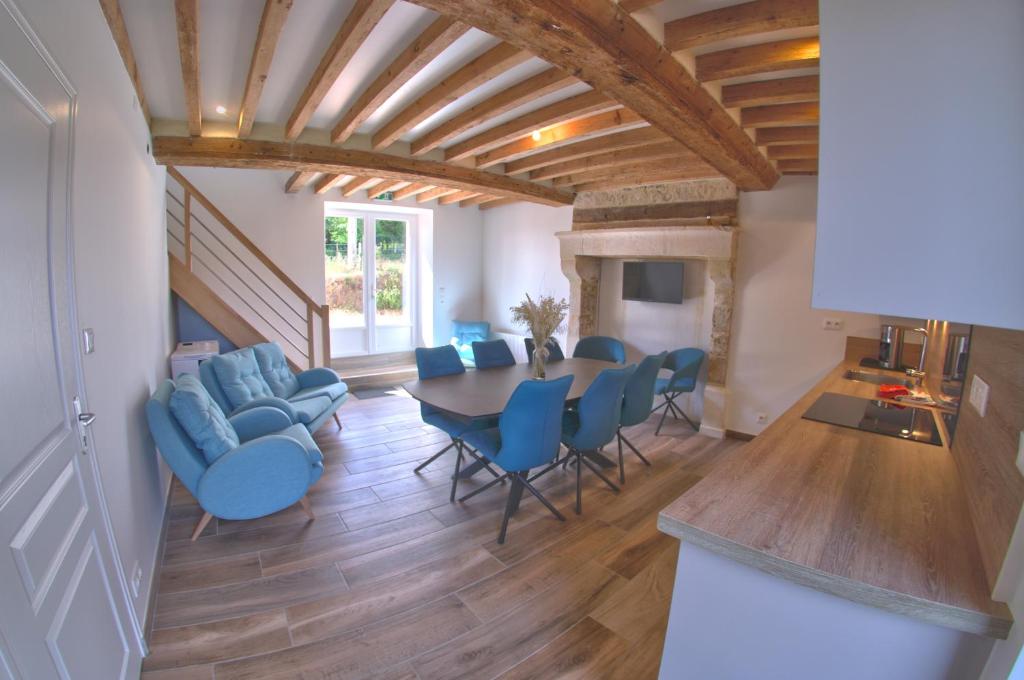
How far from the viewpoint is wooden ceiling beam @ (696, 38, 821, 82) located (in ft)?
6.79

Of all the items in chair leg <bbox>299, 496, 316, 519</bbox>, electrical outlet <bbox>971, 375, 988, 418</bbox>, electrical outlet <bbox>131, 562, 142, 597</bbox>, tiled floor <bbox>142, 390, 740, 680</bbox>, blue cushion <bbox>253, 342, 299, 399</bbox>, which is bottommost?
tiled floor <bbox>142, 390, 740, 680</bbox>

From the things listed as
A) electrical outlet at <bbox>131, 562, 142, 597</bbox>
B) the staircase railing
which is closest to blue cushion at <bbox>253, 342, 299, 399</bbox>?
the staircase railing

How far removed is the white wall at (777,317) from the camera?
13.5 ft

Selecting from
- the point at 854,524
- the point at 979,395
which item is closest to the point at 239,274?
the point at 854,524

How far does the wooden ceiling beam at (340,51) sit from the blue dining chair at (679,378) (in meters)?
3.55

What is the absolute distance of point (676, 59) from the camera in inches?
86.0

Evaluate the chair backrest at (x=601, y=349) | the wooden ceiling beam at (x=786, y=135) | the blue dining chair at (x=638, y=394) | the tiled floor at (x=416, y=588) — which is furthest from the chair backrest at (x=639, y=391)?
the wooden ceiling beam at (x=786, y=135)

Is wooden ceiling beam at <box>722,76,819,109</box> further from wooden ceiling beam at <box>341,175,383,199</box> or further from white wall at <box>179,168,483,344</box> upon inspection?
white wall at <box>179,168,483,344</box>

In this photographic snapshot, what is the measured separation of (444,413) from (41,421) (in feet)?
7.64

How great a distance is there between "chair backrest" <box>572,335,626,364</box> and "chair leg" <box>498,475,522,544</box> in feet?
6.71

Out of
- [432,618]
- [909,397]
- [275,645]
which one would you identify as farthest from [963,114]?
[275,645]

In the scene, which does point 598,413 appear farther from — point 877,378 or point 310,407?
point 310,407

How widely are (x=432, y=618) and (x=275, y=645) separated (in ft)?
2.13

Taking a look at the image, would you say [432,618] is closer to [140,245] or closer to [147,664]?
[147,664]
